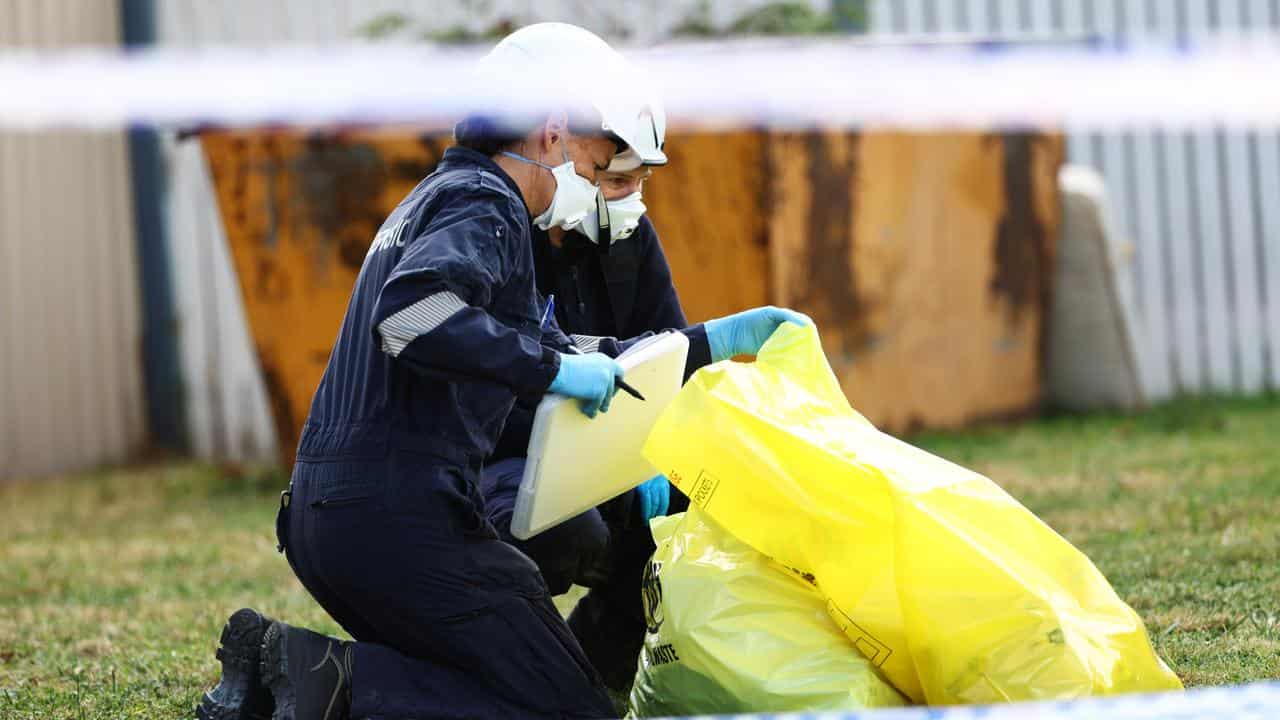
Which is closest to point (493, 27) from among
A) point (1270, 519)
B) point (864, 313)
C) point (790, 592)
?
point (864, 313)

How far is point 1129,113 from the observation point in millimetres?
7363

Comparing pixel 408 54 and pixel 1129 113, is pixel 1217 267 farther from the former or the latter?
pixel 408 54

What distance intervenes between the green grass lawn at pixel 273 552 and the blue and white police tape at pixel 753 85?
134cm

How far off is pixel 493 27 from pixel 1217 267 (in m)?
3.74

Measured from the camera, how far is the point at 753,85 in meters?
5.09

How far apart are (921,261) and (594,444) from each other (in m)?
3.89

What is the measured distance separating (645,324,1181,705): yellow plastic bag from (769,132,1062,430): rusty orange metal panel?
2972 mm

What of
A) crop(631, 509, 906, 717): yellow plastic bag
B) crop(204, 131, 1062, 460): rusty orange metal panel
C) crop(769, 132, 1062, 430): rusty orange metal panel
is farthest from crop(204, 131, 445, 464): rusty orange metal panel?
crop(631, 509, 906, 717): yellow plastic bag

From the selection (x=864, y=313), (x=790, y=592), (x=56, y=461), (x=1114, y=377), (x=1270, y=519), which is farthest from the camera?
(x=56, y=461)

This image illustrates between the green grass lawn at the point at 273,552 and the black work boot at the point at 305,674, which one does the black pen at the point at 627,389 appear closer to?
the black work boot at the point at 305,674

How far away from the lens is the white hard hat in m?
2.32

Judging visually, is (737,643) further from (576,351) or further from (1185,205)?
(1185,205)

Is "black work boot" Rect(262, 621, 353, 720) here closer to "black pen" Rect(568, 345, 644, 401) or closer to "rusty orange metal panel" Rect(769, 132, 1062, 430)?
"black pen" Rect(568, 345, 644, 401)

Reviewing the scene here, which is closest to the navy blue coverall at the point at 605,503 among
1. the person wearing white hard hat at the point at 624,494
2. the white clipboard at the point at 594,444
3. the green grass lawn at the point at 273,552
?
the person wearing white hard hat at the point at 624,494
